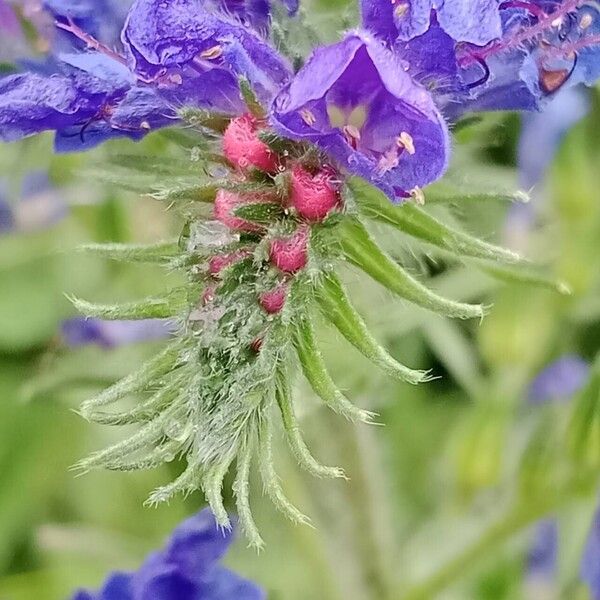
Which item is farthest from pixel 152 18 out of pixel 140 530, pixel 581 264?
pixel 140 530

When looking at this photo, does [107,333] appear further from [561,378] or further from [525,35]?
[525,35]

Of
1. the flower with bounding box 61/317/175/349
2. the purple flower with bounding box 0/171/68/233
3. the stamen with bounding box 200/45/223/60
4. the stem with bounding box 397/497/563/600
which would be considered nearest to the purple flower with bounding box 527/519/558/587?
the stem with bounding box 397/497/563/600

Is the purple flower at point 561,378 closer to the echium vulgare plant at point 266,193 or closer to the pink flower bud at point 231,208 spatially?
the echium vulgare plant at point 266,193

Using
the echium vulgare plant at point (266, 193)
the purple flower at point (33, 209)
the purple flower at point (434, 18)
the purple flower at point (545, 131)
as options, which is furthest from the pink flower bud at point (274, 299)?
the purple flower at point (33, 209)

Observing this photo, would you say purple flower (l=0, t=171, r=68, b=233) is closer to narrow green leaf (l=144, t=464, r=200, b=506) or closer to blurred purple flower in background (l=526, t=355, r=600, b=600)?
blurred purple flower in background (l=526, t=355, r=600, b=600)

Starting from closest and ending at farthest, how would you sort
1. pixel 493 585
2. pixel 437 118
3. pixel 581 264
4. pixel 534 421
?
pixel 437 118, pixel 581 264, pixel 534 421, pixel 493 585

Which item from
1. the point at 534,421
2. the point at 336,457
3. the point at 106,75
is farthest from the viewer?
the point at 534,421

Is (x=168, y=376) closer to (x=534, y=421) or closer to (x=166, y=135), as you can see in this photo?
(x=166, y=135)
